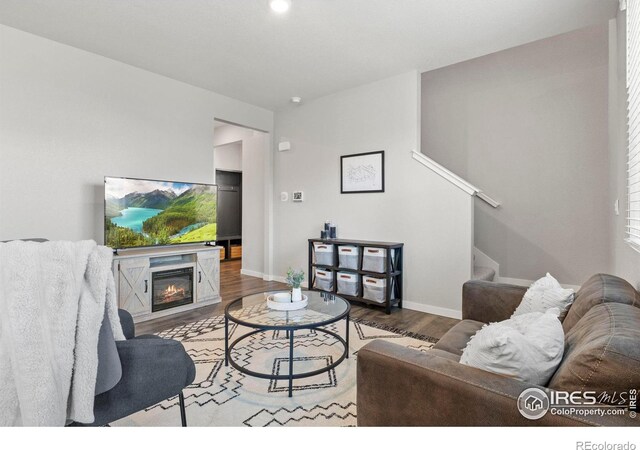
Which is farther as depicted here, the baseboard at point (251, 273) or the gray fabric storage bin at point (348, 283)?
the baseboard at point (251, 273)

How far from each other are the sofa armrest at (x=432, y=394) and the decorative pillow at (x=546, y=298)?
3.01 feet

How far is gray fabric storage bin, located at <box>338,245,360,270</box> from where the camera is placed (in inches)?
154

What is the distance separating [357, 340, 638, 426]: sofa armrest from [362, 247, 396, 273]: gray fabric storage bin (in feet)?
7.92

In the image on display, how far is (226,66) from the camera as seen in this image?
3.62 metres

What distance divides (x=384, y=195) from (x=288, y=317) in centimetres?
231

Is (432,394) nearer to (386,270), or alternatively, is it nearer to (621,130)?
(621,130)

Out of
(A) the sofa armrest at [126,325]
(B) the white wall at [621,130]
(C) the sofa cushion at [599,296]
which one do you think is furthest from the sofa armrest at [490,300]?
(A) the sofa armrest at [126,325]

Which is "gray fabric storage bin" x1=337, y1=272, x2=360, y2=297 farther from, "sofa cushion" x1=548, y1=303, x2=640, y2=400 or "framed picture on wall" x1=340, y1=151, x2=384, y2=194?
"sofa cushion" x1=548, y1=303, x2=640, y2=400

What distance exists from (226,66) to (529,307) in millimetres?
3617

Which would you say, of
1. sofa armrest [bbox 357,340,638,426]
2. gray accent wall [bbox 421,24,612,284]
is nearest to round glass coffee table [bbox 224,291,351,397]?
sofa armrest [bbox 357,340,638,426]

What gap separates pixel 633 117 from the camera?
1.73 meters

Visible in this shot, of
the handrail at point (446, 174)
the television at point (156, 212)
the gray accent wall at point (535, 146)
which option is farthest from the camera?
the gray accent wall at point (535, 146)

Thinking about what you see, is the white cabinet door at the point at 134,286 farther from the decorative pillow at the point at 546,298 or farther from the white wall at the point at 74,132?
the decorative pillow at the point at 546,298

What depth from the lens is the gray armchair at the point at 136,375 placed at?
1198 mm
